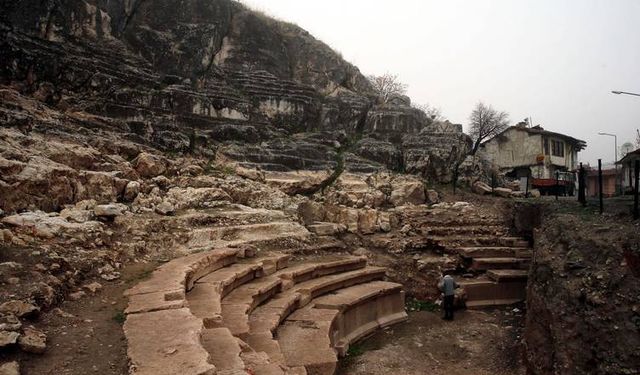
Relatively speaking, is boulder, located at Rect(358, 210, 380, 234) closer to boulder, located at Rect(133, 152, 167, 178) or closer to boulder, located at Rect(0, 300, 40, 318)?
boulder, located at Rect(133, 152, 167, 178)

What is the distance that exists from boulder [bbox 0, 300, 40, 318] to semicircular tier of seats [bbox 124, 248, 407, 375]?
3.08 ft

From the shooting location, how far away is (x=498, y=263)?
13.5 metres

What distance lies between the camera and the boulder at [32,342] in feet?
12.3

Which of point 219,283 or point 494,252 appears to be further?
point 494,252

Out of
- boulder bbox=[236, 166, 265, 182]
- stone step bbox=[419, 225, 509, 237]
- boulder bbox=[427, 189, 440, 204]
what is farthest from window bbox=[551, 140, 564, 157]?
boulder bbox=[236, 166, 265, 182]

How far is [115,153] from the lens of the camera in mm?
11961

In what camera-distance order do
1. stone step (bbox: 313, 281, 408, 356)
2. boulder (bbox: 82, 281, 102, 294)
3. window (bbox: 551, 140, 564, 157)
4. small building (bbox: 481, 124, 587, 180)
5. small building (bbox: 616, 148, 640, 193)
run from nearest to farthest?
boulder (bbox: 82, 281, 102, 294)
stone step (bbox: 313, 281, 408, 356)
small building (bbox: 616, 148, 640, 193)
small building (bbox: 481, 124, 587, 180)
window (bbox: 551, 140, 564, 157)

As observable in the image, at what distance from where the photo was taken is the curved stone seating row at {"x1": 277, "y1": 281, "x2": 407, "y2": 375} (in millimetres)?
6577

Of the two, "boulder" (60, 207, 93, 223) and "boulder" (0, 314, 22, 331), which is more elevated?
"boulder" (60, 207, 93, 223)

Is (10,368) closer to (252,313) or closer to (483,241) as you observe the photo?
(252,313)

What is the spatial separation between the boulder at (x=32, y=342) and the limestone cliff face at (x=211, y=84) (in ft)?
26.7

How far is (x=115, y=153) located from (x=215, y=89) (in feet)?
23.1

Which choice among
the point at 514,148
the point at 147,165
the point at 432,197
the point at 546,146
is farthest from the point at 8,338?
the point at 546,146

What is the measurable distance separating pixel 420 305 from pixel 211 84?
12.4 meters
